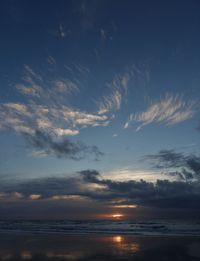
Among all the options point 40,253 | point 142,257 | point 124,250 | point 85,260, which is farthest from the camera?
point 124,250

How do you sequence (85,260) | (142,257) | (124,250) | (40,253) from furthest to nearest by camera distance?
(124,250) < (40,253) < (142,257) < (85,260)

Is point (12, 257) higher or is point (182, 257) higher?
point (12, 257)

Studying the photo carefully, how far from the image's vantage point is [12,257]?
22203 millimetres

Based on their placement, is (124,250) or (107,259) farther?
(124,250)

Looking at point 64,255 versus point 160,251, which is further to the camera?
point 160,251

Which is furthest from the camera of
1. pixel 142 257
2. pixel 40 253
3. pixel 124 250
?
pixel 124 250

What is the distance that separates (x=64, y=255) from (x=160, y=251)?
910 centimetres

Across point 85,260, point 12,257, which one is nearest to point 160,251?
point 85,260

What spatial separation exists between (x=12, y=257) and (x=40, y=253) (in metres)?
3.01

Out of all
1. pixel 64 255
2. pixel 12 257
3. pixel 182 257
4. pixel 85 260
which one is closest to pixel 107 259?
pixel 85 260

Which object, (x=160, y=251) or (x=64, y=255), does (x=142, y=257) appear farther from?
(x=64, y=255)

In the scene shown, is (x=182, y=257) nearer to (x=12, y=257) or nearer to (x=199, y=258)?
(x=199, y=258)

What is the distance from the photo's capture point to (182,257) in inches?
865

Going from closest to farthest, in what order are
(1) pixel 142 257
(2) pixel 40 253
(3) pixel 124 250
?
(1) pixel 142 257, (2) pixel 40 253, (3) pixel 124 250
